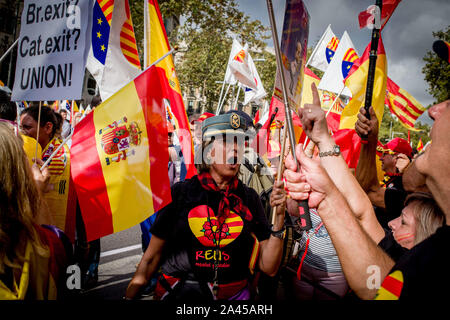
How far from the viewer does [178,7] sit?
45.9 feet

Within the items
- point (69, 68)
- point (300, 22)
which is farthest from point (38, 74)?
point (300, 22)

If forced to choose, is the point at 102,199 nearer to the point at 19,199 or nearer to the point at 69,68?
the point at 19,199

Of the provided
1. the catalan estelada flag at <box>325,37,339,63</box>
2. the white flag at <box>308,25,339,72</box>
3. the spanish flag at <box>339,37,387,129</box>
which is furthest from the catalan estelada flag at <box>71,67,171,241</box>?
the catalan estelada flag at <box>325,37,339,63</box>

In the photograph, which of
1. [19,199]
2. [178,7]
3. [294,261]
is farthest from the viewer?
[178,7]

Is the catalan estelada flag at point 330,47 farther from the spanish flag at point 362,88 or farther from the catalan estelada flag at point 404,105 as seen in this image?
the spanish flag at point 362,88

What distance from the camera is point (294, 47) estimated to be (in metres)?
1.87

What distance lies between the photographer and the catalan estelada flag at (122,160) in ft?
7.41

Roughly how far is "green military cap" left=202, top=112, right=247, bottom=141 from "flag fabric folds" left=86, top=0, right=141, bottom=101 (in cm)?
130

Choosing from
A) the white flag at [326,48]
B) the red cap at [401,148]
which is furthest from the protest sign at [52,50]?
the white flag at [326,48]

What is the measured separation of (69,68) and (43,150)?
47.7 inches

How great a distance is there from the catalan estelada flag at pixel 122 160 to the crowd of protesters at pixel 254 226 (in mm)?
195

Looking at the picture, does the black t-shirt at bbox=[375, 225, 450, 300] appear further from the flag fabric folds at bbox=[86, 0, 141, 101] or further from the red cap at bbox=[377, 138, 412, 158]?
the red cap at bbox=[377, 138, 412, 158]
